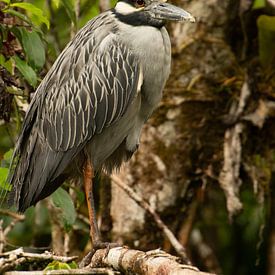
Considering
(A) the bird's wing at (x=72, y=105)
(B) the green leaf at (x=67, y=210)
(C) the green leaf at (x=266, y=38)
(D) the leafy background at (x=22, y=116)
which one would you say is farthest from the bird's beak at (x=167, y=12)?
(C) the green leaf at (x=266, y=38)

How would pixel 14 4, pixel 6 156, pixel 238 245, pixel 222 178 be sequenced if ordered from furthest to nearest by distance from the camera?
pixel 238 245
pixel 222 178
pixel 6 156
pixel 14 4

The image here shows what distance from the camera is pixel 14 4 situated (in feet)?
11.1

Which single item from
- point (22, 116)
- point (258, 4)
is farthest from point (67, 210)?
point (258, 4)

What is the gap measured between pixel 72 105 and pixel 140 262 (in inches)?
52.6

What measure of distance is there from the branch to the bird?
16.7 inches

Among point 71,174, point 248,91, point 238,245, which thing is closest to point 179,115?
point 248,91

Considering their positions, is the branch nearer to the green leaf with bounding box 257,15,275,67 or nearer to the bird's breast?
the bird's breast

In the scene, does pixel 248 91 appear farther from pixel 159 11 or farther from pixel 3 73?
pixel 3 73

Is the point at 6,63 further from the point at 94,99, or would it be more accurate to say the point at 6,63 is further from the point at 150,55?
the point at 150,55

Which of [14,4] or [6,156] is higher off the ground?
[14,4]

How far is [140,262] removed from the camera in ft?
9.67

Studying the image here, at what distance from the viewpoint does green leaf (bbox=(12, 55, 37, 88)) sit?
3.47 meters

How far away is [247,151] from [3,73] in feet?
7.26

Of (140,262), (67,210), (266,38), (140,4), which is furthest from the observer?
(266,38)
